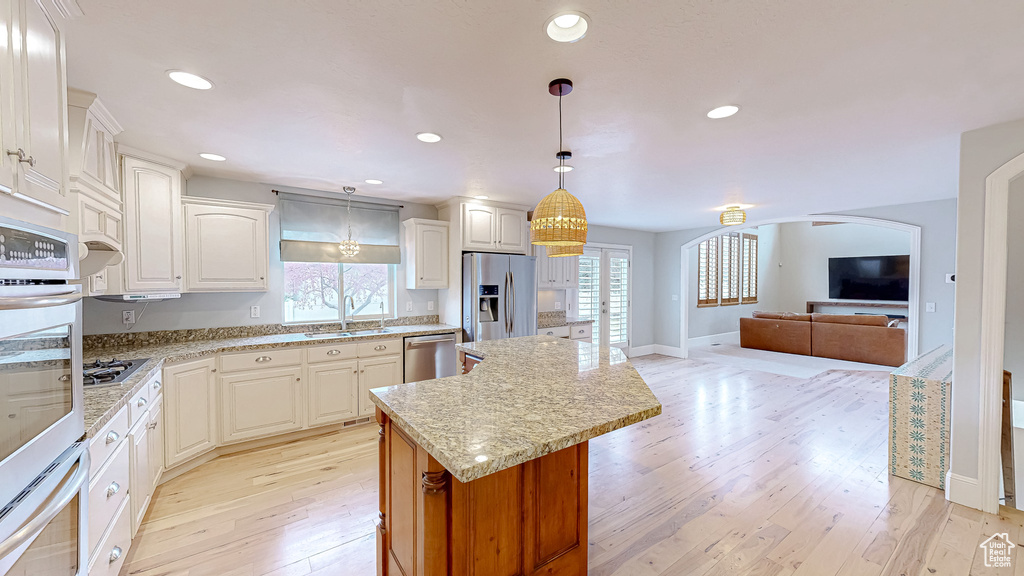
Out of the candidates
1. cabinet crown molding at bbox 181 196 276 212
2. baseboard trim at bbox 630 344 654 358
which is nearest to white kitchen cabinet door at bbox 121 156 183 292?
cabinet crown molding at bbox 181 196 276 212

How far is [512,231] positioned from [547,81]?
115 inches

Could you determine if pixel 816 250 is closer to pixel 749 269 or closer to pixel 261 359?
pixel 749 269

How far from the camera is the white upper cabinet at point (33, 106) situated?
3.18 feet

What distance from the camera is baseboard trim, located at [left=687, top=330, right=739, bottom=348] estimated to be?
7.98m

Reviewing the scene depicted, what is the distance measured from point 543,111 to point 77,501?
246 cm

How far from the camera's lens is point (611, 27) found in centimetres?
142

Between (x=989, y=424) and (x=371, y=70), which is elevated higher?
(x=371, y=70)

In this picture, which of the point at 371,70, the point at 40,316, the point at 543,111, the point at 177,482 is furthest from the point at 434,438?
the point at 177,482

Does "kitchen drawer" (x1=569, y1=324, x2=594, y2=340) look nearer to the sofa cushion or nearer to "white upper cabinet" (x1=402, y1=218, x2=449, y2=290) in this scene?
"white upper cabinet" (x1=402, y1=218, x2=449, y2=290)

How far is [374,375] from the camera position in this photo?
3.83 m

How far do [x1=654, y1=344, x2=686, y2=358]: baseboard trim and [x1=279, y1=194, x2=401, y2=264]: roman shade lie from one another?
5211 millimetres

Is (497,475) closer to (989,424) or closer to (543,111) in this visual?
(543,111)

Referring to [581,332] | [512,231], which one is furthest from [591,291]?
[512,231]

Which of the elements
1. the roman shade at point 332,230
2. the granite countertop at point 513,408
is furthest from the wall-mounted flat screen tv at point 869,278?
the roman shade at point 332,230
